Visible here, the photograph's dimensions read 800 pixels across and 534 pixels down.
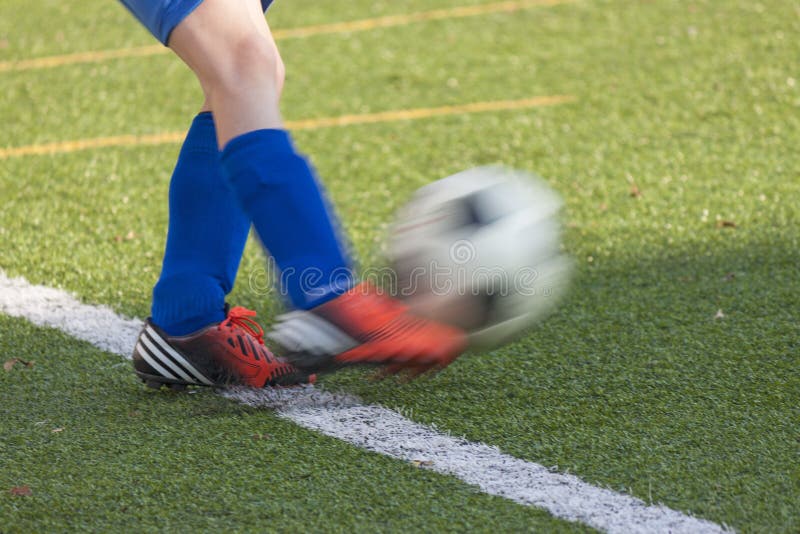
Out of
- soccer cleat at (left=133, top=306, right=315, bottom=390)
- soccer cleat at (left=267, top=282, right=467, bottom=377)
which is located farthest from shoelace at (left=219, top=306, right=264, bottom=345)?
soccer cleat at (left=267, top=282, right=467, bottom=377)

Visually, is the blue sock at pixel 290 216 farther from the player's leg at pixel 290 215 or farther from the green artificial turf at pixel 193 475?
the green artificial turf at pixel 193 475

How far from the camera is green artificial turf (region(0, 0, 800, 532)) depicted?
2033 mm

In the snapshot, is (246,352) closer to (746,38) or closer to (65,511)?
(65,511)

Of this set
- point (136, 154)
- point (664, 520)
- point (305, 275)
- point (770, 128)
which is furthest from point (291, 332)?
point (770, 128)

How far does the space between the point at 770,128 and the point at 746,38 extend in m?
1.37

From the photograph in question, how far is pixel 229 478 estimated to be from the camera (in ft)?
6.65

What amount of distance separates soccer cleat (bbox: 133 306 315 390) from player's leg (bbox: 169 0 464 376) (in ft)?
1.53

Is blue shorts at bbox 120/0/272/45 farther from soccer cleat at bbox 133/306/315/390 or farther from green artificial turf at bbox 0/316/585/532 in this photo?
green artificial turf at bbox 0/316/585/532

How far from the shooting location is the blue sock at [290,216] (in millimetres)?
1964

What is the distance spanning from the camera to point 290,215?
1979mm

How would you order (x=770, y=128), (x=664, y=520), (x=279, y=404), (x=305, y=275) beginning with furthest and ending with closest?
(x=770, y=128) → (x=279, y=404) → (x=305, y=275) → (x=664, y=520)

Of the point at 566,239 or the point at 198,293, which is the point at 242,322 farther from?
the point at 566,239

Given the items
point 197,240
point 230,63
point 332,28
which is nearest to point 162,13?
point 230,63

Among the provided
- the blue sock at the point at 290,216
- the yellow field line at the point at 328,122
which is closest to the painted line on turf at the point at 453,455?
the blue sock at the point at 290,216
